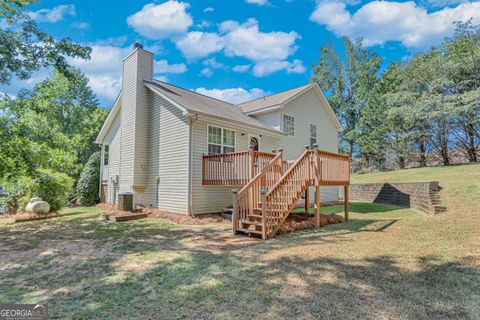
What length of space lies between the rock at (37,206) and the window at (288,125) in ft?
38.0

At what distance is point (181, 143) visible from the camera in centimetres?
1051

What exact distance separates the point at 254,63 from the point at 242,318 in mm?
24138

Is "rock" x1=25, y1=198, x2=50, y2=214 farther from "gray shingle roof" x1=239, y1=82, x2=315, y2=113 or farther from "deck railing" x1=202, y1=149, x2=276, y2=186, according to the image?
"gray shingle roof" x1=239, y1=82, x2=315, y2=113

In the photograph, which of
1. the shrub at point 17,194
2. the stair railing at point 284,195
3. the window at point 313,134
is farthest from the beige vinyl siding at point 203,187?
the shrub at point 17,194

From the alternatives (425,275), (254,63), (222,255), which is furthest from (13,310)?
(254,63)

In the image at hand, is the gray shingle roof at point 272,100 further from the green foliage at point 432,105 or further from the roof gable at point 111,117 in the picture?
the green foliage at point 432,105

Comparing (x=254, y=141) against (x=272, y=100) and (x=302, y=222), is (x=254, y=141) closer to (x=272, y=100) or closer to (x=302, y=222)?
(x=272, y=100)

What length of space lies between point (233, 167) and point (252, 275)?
5.78 metres

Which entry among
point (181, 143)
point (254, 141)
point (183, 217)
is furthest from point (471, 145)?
point (183, 217)

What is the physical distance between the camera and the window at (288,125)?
576 inches

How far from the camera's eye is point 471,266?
164 inches

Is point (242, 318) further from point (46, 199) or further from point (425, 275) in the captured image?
point (46, 199)

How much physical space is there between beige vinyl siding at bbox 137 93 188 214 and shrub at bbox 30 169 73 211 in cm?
351

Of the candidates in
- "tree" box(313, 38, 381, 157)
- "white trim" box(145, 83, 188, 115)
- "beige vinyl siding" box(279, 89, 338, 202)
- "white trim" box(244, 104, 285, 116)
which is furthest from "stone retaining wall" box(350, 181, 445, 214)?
"tree" box(313, 38, 381, 157)
